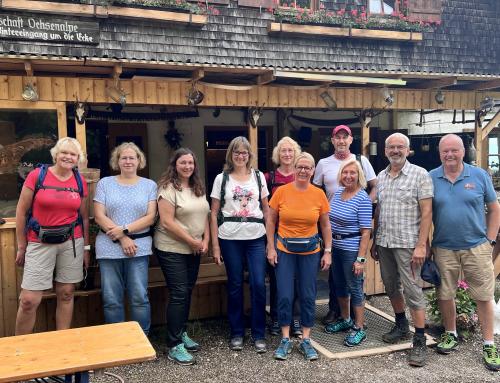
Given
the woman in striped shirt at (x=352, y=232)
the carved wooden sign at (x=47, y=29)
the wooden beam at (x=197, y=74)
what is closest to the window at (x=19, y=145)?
the carved wooden sign at (x=47, y=29)

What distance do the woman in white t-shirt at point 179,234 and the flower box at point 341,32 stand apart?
452 cm

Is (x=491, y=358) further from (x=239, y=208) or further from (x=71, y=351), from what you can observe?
(x=71, y=351)

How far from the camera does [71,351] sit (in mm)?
2531

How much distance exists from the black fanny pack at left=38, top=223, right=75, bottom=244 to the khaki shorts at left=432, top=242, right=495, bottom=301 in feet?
9.77

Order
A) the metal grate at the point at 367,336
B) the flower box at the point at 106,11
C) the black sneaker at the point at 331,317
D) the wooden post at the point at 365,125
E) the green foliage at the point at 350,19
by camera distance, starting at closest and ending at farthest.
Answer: the metal grate at the point at 367,336 → the black sneaker at the point at 331,317 → the flower box at the point at 106,11 → the wooden post at the point at 365,125 → the green foliage at the point at 350,19

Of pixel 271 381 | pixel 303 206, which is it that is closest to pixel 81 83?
pixel 303 206

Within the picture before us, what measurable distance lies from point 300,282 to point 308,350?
1.82ft

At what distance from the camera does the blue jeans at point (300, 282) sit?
3.84 m

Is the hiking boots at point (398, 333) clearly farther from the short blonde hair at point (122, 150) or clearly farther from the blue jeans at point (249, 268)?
the short blonde hair at point (122, 150)

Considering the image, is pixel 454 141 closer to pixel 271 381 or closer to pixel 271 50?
pixel 271 381


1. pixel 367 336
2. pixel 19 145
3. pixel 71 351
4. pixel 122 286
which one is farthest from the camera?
pixel 19 145

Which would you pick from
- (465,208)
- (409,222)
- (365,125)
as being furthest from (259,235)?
(365,125)

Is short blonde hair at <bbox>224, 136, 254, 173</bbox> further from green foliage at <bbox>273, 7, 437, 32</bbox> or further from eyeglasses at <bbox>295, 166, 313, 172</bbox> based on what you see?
green foliage at <bbox>273, 7, 437, 32</bbox>

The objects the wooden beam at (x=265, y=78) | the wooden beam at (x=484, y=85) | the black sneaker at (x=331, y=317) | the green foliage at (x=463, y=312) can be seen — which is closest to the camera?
the green foliage at (x=463, y=312)
